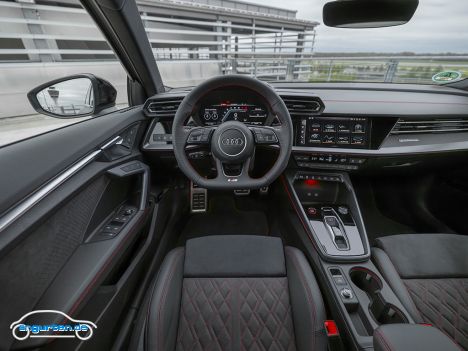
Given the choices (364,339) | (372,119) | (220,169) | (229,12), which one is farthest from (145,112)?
(229,12)

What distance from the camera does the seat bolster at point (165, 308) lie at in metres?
1.05

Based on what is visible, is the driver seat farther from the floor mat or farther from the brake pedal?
the brake pedal

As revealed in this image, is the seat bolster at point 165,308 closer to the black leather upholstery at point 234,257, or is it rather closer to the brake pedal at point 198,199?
the black leather upholstery at point 234,257

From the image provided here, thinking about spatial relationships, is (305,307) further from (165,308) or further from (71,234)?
(71,234)

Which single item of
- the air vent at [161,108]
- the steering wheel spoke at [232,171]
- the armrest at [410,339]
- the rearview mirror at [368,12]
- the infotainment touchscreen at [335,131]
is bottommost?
the armrest at [410,339]

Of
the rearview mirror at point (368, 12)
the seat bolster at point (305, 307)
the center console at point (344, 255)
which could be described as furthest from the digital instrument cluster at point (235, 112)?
the seat bolster at point (305, 307)

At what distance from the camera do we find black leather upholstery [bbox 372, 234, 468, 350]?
120cm

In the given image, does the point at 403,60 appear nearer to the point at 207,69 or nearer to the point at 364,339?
the point at 364,339

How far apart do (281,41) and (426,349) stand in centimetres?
1356

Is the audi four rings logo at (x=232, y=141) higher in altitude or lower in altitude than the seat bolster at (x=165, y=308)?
higher

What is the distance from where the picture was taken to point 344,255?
4.87ft

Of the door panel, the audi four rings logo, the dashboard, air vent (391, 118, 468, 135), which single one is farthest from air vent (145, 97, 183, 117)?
air vent (391, 118, 468, 135)

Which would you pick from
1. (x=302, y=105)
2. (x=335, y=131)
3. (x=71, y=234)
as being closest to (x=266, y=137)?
(x=302, y=105)

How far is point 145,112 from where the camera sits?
192 centimetres
